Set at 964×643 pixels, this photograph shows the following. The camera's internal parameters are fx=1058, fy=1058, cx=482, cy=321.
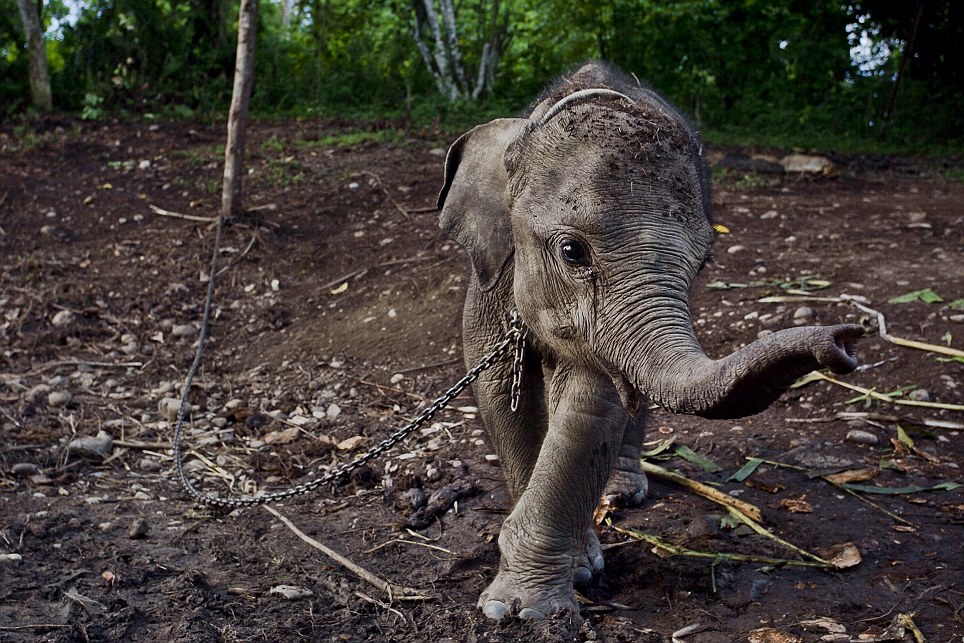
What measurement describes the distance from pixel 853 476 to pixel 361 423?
285 cm

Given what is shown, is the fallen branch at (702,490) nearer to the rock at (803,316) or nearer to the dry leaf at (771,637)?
the dry leaf at (771,637)

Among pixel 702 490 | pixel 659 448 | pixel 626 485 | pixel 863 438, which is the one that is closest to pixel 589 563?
pixel 626 485

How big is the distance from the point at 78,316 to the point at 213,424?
2.18 m

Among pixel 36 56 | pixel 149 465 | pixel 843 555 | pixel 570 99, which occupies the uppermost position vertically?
pixel 36 56

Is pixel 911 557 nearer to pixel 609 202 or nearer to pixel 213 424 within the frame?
pixel 609 202

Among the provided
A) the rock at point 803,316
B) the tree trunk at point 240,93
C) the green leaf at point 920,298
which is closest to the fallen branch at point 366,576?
the rock at point 803,316

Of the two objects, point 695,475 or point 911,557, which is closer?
point 911,557

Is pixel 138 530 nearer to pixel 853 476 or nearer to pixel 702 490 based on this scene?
pixel 702 490

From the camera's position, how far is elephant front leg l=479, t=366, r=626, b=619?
396 centimetres

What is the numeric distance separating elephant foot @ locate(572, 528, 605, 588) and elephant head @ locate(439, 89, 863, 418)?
2.92ft

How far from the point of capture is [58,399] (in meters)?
6.60

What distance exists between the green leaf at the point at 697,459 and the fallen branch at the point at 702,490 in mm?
179

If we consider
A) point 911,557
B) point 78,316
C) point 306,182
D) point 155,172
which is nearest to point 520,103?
point 306,182

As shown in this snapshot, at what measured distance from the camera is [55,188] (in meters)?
10.5
